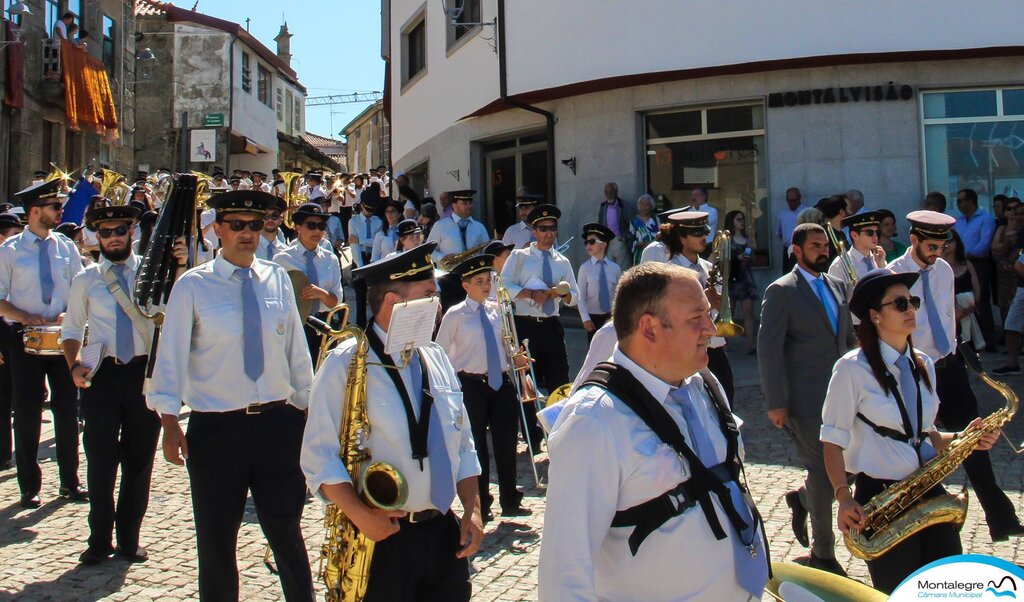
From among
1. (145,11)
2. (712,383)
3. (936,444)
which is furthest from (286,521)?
(145,11)

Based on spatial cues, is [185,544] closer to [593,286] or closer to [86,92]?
[593,286]

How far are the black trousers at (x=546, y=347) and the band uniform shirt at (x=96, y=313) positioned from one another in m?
3.94

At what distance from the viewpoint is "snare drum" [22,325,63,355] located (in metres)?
7.88

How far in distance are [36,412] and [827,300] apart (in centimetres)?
586

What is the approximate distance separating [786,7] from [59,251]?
1100 cm

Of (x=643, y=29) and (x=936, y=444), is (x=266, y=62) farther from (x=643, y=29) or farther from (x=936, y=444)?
(x=936, y=444)

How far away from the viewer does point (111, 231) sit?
686 cm

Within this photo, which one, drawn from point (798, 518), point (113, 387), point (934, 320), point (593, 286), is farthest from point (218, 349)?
point (593, 286)

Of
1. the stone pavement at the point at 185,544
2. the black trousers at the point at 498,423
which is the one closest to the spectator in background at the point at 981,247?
A: the stone pavement at the point at 185,544

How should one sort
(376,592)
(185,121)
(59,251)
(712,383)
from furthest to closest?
(185,121)
(59,251)
(376,592)
(712,383)

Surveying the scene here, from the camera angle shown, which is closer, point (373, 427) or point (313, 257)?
point (373, 427)

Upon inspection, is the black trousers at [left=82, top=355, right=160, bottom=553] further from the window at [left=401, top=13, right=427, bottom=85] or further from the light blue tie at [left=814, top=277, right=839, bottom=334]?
the window at [left=401, top=13, right=427, bottom=85]

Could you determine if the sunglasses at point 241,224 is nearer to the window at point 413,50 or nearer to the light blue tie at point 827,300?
the light blue tie at point 827,300

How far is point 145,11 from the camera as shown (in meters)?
42.5
